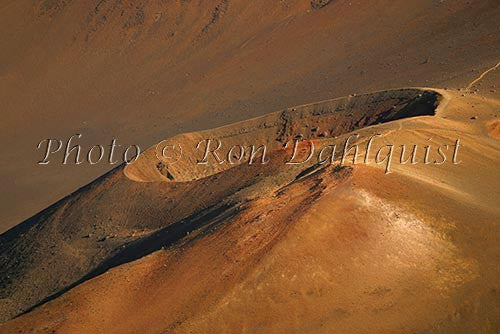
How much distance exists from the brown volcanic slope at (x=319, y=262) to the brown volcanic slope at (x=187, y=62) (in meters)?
7.38

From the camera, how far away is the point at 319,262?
21.5 ft

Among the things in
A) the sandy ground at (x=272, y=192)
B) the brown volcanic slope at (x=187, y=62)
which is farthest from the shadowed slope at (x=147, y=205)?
the brown volcanic slope at (x=187, y=62)

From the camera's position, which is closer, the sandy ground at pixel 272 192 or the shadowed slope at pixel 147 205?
the sandy ground at pixel 272 192

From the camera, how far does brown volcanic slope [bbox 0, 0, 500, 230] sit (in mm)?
19547

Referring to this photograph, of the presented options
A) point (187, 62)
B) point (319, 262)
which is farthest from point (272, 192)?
point (187, 62)

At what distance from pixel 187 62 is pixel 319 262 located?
66.6 ft

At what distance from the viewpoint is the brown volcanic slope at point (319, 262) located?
6117 millimetres

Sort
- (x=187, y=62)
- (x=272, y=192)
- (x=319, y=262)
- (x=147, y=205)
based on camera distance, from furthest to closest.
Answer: (x=187, y=62)
(x=147, y=205)
(x=272, y=192)
(x=319, y=262)

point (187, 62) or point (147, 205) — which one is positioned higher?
point (187, 62)

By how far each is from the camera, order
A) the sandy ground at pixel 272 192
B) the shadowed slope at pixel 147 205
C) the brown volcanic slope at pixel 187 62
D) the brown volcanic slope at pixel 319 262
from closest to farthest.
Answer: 1. the brown volcanic slope at pixel 319 262
2. the sandy ground at pixel 272 192
3. the shadowed slope at pixel 147 205
4. the brown volcanic slope at pixel 187 62

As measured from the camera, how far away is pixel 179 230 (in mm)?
9398

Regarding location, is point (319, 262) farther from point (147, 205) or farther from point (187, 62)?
point (187, 62)

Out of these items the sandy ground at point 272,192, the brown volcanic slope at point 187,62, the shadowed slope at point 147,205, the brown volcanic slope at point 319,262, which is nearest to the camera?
the brown volcanic slope at point 319,262

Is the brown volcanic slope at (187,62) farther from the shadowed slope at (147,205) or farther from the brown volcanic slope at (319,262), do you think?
the brown volcanic slope at (319,262)
